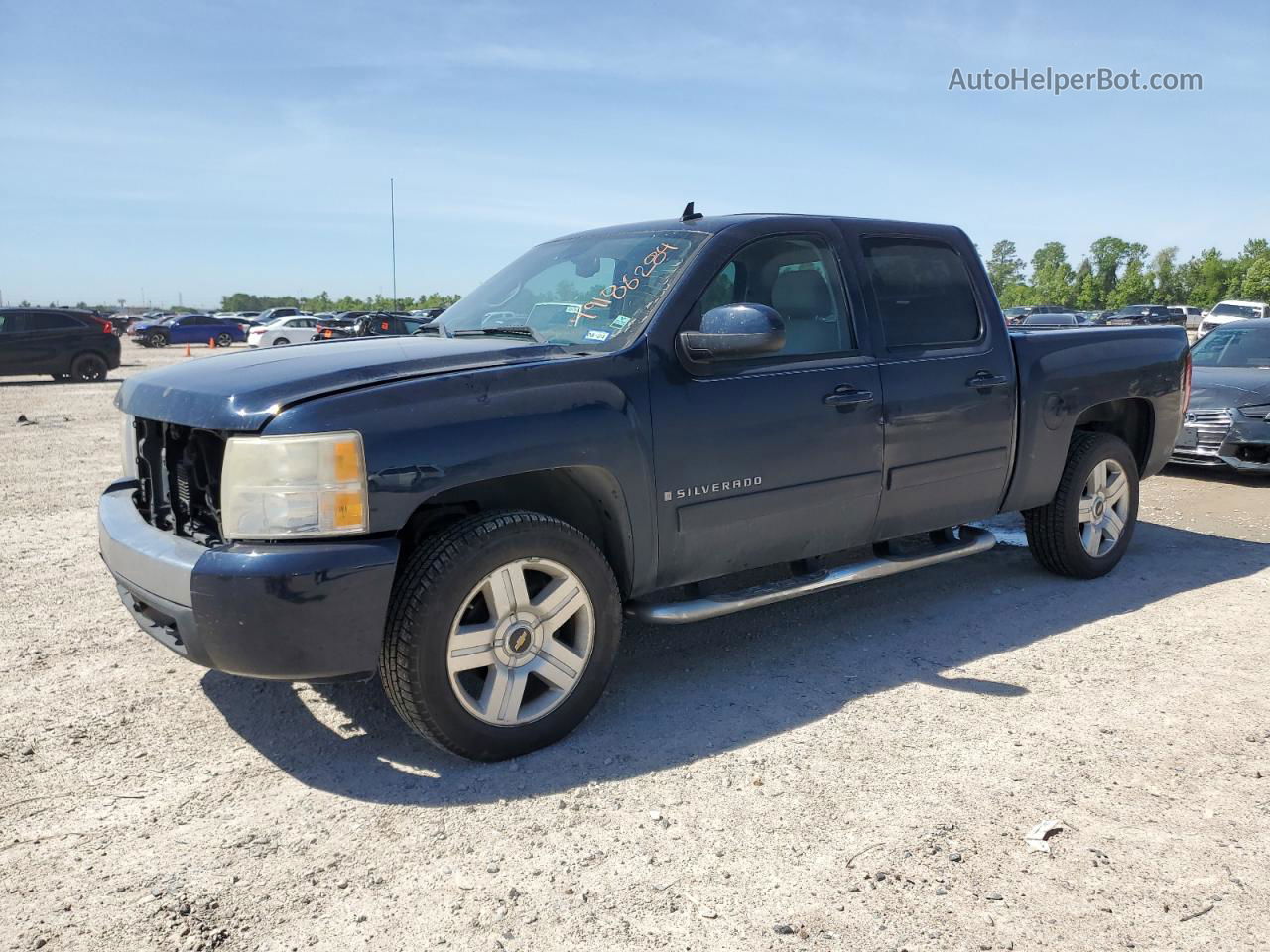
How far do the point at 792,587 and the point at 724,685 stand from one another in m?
0.47

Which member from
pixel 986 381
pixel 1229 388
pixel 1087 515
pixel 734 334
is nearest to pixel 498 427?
pixel 734 334

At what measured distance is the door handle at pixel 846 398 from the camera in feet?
13.1

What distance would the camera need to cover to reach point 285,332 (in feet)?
114

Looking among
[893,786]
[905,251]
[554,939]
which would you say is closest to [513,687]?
[554,939]

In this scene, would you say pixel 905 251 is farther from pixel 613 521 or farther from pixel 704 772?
pixel 704 772

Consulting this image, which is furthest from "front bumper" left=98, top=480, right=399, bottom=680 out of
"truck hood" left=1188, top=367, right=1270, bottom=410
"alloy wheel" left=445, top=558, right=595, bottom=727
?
"truck hood" left=1188, top=367, right=1270, bottom=410

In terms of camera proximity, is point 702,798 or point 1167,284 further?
point 1167,284

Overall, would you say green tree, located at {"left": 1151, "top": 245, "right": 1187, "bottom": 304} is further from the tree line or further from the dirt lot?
the dirt lot

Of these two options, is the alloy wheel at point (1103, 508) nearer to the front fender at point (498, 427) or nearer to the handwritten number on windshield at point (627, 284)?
the handwritten number on windshield at point (627, 284)

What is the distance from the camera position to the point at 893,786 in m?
3.07

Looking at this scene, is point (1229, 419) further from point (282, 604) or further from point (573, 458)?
point (282, 604)

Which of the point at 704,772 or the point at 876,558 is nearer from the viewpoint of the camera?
the point at 704,772

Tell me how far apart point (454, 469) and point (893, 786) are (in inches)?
66.6

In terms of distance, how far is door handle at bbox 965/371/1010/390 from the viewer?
4.59 m
